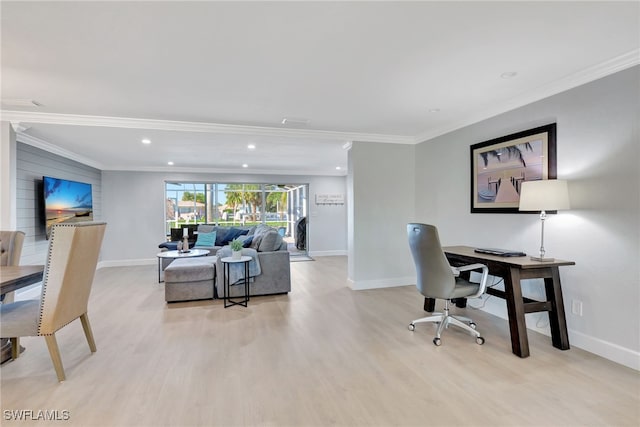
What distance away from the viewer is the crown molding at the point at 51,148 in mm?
4135

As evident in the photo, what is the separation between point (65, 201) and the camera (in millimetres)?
5176

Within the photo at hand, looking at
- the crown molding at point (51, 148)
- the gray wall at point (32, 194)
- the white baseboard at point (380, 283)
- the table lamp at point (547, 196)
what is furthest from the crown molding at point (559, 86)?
the gray wall at point (32, 194)

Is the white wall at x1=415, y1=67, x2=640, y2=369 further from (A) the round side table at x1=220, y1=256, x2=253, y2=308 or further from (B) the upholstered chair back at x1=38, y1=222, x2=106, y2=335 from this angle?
(B) the upholstered chair back at x1=38, y1=222, x2=106, y2=335

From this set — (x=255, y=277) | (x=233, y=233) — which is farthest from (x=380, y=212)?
(x=233, y=233)

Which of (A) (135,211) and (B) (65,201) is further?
(A) (135,211)

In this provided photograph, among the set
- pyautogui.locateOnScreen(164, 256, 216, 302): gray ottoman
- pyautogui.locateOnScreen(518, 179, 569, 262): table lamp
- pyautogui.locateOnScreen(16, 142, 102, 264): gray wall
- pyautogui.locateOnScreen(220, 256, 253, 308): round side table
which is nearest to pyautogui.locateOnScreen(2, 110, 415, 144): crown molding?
pyautogui.locateOnScreen(16, 142, 102, 264): gray wall

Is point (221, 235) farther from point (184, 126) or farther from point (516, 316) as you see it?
point (516, 316)

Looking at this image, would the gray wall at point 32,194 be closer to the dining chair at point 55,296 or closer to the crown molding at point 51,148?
the crown molding at point 51,148

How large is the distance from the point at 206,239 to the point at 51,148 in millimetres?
3087

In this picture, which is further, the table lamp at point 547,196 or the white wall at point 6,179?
the white wall at point 6,179

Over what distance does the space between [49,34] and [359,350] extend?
127 inches

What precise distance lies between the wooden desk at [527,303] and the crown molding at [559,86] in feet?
5.11

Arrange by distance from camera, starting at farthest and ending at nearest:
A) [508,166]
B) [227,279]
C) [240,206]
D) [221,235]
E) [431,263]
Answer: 1. [240,206]
2. [221,235]
3. [227,279]
4. [508,166]
5. [431,263]

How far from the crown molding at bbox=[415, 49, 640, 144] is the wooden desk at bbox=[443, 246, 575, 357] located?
5.11 ft
